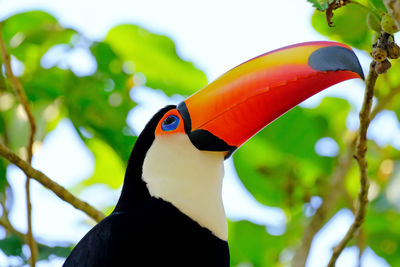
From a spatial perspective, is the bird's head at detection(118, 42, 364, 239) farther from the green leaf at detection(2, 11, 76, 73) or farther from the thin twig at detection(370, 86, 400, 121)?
the green leaf at detection(2, 11, 76, 73)

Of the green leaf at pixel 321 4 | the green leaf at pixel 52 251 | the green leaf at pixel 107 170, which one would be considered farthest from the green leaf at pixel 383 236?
the green leaf at pixel 321 4

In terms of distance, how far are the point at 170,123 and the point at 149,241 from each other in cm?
67

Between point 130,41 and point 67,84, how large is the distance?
52 centimetres


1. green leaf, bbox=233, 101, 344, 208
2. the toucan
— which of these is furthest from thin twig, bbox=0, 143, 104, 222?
green leaf, bbox=233, 101, 344, 208

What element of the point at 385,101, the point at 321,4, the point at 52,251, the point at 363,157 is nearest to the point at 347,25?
the point at 321,4

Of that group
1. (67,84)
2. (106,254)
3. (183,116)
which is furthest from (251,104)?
(67,84)

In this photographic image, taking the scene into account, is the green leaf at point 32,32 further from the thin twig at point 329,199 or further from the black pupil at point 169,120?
the thin twig at point 329,199

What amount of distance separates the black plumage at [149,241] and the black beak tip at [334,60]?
951 mm

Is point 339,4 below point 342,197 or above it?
above

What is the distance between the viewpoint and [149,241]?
3.14 metres

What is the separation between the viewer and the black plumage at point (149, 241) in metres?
3.12

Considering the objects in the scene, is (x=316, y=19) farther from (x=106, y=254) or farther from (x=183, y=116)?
(x=106, y=254)

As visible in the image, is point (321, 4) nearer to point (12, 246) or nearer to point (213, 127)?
point (213, 127)

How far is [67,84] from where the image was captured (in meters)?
4.16
